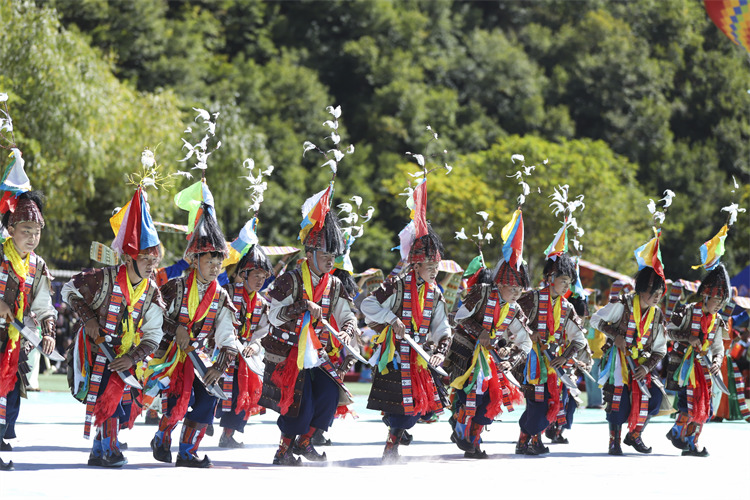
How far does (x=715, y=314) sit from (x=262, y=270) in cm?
434

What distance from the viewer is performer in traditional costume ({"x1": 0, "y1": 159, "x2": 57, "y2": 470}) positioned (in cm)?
848

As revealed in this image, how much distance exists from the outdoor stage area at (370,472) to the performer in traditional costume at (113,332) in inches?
15.0

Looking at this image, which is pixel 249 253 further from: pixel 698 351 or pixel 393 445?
pixel 698 351

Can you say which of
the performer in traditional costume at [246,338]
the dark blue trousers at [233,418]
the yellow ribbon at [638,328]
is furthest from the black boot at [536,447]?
the dark blue trousers at [233,418]

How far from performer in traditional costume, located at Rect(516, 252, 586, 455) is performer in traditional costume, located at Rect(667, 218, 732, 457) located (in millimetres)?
1020

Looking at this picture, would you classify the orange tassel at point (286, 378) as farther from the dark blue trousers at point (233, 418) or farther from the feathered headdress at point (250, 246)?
the feathered headdress at point (250, 246)

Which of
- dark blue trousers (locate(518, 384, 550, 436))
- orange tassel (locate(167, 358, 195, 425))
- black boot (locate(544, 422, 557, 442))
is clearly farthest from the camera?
black boot (locate(544, 422, 557, 442))

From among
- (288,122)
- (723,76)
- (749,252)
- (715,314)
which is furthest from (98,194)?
(723,76)

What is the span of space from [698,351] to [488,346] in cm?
233

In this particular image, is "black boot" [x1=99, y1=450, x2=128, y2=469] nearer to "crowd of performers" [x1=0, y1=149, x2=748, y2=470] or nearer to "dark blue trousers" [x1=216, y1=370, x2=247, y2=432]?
"crowd of performers" [x1=0, y1=149, x2=748, y2=470]

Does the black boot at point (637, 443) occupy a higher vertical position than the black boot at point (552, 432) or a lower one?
higher

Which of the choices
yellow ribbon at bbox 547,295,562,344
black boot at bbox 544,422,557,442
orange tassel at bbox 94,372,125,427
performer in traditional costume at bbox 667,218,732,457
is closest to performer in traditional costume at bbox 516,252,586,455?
yellow ribbon at bbox 547,295,562,344

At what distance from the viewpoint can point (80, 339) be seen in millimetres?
8414

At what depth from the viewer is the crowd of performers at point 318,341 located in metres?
8.45
